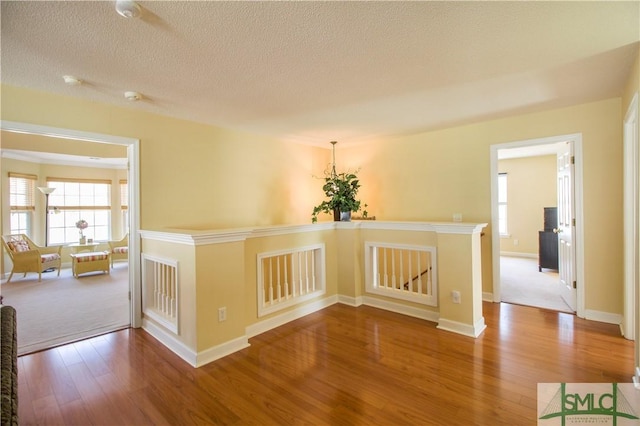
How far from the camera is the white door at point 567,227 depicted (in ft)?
11.4

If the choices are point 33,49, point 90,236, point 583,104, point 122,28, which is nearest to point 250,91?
point 122,28

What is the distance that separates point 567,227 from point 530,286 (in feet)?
4.46

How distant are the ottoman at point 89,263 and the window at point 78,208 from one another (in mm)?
1542

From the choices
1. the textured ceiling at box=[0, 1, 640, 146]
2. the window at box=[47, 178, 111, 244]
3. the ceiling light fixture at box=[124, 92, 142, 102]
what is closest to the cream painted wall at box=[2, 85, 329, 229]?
the textured ceiling at box=[0, 1, 640, 146]

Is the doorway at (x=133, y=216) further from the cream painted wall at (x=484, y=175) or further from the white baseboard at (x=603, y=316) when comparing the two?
the white baseboard at (x=603, y=316)

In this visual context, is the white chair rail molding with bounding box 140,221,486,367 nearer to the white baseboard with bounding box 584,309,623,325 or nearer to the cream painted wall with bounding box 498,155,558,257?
the white baseboard with bounding box 584,309,623,325

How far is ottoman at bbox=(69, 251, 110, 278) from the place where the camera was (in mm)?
5820

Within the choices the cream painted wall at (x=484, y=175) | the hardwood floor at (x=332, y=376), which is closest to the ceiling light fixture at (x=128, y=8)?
the hardwood floor at (x=332, y=376)

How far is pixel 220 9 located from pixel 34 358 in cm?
325

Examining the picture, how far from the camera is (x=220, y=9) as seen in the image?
5.30 ft

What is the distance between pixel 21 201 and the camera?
20.5 ft

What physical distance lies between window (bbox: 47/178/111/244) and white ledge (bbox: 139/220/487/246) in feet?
18.4

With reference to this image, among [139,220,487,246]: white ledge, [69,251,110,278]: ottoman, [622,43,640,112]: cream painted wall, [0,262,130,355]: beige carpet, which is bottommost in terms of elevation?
[0,262,130,355]: beige carpet

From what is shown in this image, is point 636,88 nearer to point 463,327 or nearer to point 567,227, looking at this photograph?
point 567,227
